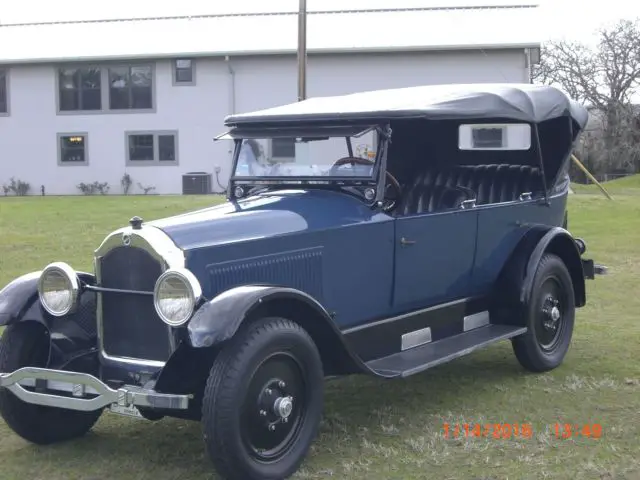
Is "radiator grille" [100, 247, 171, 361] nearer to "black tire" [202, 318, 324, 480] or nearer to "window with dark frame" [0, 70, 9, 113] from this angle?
"black tire" [202, 318, 324, 480]

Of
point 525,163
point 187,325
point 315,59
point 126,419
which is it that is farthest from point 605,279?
point 315,59

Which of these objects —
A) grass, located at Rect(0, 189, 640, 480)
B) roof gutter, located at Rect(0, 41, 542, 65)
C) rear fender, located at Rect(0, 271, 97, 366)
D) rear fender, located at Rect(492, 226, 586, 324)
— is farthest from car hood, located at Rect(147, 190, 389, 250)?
roof gutter, located at Rect(0, 41, 542, 65)

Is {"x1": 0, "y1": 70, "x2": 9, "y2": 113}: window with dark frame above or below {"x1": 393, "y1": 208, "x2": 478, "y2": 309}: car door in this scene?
above

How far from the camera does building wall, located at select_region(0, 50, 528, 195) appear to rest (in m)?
25.4

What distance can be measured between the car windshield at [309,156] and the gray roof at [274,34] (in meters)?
20.0

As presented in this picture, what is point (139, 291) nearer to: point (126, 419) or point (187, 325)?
point (187, 325)

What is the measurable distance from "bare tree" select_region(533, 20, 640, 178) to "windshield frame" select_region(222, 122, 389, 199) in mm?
32844

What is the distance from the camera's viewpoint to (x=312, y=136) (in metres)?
5.48

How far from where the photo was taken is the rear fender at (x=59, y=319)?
4.68 metres

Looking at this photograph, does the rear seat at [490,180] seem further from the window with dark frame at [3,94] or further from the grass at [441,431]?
the window with dark frame at [3,94]

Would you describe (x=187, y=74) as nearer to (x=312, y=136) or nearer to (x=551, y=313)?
(x=551, y=313)

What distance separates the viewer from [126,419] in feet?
17.5

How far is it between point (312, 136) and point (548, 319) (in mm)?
2258

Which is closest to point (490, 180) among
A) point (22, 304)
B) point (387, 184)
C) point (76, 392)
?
point (387, 184)
